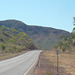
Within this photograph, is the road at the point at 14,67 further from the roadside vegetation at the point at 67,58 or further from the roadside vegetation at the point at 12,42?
the roadside vegetation at the point at 12,42

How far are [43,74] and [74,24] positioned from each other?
20555 millimetres

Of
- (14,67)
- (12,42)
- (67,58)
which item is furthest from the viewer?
(12,42)

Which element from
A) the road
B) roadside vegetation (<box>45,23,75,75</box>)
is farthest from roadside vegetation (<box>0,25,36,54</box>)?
the road

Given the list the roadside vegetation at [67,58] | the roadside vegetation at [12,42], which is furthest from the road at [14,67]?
the roadside vegetation at [12,42]

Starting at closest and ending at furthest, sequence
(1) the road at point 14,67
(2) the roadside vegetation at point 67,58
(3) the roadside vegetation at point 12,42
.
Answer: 1. (1) the road at point 14,67
2. (2) the roadside vegetation at point 67,58
3. (3) the roadside vegetation at point 12,42

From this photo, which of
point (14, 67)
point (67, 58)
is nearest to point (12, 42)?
point (67, 58)

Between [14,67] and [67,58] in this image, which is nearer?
[14,67]

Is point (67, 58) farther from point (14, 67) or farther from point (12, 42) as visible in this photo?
point (12, 42)

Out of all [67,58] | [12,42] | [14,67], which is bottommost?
[67,58]

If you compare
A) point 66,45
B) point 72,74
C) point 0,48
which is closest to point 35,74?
point 72,74

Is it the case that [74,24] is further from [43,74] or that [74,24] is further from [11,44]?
[11,44]

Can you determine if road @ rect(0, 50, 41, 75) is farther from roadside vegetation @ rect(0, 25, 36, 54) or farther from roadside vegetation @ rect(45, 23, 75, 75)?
roadside vegetation @ rect(0, 25, 36, 54)

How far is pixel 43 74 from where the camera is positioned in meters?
14.5

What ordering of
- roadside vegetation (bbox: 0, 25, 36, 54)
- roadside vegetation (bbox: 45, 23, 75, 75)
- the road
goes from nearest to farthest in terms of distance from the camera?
the road, roadside vegetation (bbox: 45, 23, 75, 75), roadside vegetation (bbox: 0, 25, 36, 54)
